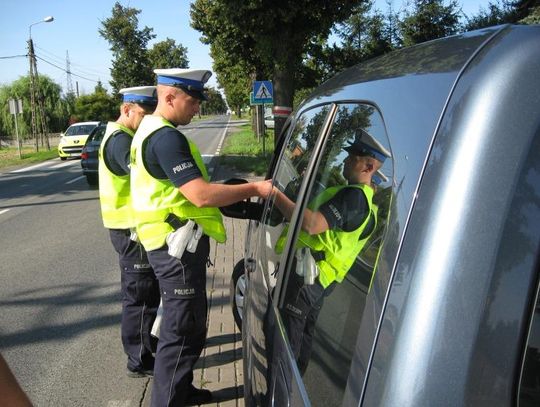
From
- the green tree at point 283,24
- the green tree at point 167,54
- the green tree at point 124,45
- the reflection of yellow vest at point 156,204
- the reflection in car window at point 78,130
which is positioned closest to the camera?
the reflection of yellow vest at point 156,204

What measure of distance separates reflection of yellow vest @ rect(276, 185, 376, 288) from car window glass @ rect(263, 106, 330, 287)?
28 centimetres

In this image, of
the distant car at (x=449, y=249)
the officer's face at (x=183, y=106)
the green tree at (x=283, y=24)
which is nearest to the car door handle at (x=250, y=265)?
the officer's face at (x=183, y=106)

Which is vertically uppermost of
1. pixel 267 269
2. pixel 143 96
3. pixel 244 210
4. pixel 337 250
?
pixel 143 96

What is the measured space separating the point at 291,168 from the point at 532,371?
1.48 metres

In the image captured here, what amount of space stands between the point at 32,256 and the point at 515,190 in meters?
7.06

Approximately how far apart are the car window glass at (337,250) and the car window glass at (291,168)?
21cm

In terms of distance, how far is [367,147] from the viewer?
140 cm

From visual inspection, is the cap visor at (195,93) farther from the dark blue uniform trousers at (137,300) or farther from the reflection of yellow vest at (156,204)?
the dark blue uniform trousers at (137,300)

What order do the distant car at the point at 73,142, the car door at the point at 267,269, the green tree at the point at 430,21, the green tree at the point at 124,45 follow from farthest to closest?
the green tree at the point at 124,45
the green tree at the point at 430,21
the distant car at the point at 73,142
the car door at the point at 267,269

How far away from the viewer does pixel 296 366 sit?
1396mm

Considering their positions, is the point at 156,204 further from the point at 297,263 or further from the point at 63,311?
the point at 63,311

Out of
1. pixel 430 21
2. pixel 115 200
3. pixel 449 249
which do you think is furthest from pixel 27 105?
pixel 449 249

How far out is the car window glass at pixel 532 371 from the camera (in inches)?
34.4

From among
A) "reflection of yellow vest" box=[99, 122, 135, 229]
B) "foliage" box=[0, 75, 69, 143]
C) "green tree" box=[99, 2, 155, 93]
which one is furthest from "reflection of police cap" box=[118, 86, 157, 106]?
"green tree" box=[99, 2, 155, 93]
